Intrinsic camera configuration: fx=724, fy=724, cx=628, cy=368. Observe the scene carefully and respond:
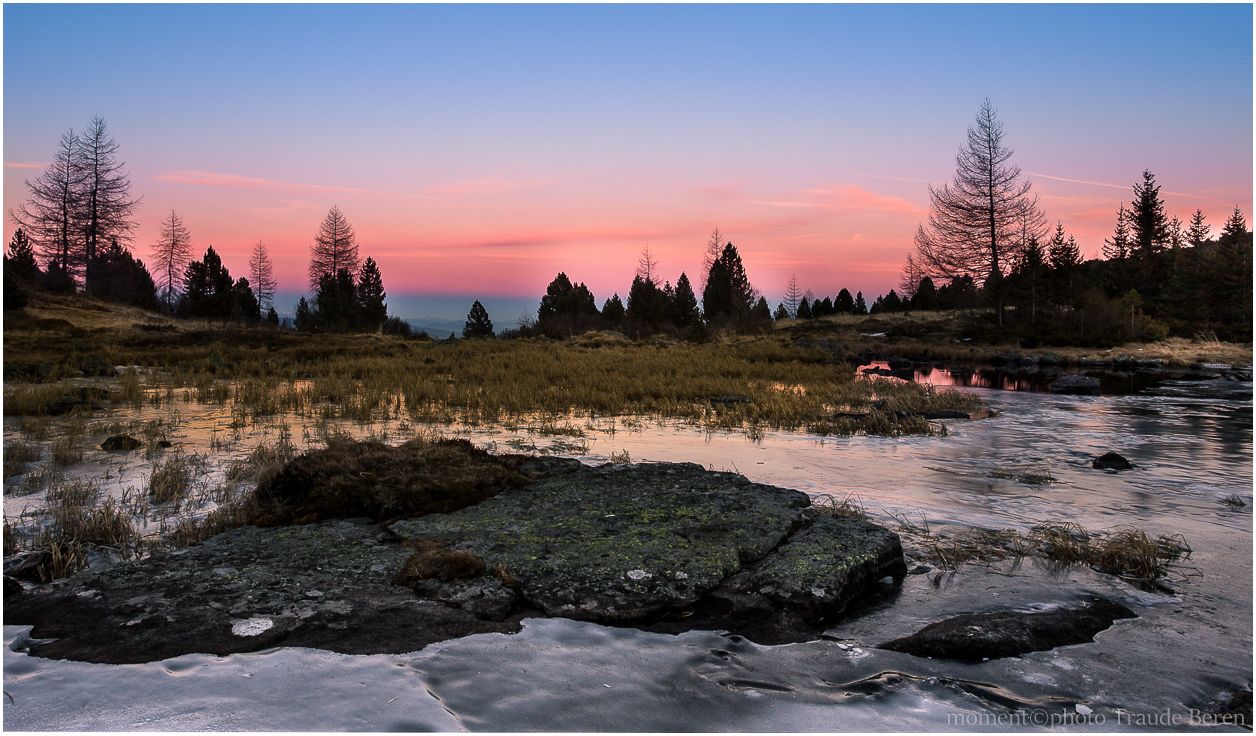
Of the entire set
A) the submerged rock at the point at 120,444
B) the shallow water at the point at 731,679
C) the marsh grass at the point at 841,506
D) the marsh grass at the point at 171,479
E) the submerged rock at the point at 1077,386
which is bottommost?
the shallow water at the point at 731,679

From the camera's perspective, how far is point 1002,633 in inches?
151

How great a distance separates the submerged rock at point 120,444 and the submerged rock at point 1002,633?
30.5ft

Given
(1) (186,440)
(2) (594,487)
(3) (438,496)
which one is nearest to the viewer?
(3) (438,496)

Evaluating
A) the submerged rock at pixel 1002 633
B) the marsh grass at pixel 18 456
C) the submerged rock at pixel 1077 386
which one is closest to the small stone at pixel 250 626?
the submerged rock at pixel 1002 633

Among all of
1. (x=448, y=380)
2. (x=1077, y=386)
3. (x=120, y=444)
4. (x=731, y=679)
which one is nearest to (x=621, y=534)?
(x=731, y=679)

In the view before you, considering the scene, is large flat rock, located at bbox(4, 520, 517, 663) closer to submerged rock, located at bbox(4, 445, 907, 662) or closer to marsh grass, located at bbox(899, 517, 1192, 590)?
submerged rock, located at bbox(4, 445, 907, 662)

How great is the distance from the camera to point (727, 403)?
15.3 meters

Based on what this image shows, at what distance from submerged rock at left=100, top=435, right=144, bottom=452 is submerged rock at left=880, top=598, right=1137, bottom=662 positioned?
9.29 metres

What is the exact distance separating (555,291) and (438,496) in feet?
221

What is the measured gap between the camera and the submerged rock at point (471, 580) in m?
3.76

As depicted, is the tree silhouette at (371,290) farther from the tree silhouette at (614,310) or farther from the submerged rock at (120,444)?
the submerged rock at (120,444)

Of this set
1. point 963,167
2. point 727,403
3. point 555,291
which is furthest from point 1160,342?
point 555,291

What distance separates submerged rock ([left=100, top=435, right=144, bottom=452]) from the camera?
903 centimetres

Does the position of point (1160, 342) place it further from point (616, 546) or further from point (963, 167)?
point (616, 546)
